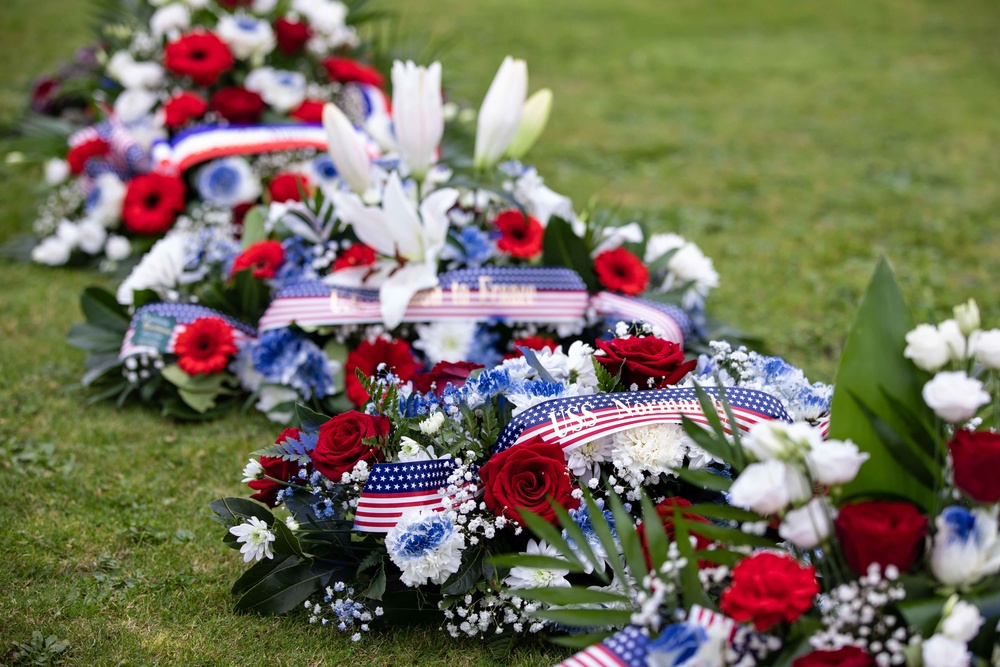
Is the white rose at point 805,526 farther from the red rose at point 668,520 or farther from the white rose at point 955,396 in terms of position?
the red rose at point 668,520

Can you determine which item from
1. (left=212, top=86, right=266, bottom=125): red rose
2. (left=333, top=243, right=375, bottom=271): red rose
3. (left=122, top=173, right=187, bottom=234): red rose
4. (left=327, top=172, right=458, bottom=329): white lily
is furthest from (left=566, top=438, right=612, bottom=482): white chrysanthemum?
(left=212, top=86, right=266, bottom=125): red rose

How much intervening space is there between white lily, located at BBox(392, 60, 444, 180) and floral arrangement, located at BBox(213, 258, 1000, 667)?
96 centimetres

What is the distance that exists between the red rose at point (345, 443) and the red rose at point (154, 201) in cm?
222

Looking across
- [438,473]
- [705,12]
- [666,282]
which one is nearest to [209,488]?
[438,473]

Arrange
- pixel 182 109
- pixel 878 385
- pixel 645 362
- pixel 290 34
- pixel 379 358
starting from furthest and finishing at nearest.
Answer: pixel 290 34 < pixel 182 109 < pixel 379 358 < pixel 645 362 < pixel 878 385

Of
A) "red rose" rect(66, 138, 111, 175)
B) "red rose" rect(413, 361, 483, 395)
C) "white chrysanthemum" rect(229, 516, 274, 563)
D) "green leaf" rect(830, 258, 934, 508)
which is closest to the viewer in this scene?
"green leaf" rect(830, 258, 934, 508)

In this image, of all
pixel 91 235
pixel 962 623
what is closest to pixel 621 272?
pixel 962 623

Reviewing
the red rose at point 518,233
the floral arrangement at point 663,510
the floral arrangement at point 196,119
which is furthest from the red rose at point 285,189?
the floral arrangement at point 663,510

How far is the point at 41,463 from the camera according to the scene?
8.79 feet

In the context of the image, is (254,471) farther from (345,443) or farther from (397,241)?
(397,241)

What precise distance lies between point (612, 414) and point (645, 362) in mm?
188

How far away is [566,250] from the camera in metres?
3.09

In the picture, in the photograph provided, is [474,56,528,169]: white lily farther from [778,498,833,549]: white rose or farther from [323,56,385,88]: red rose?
[778,498,833,549]: white rose

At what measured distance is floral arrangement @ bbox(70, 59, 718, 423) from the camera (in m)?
2.90
